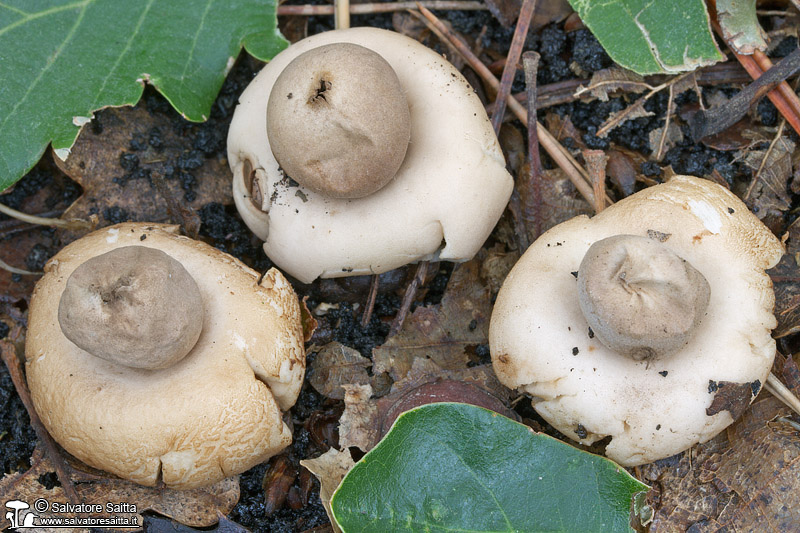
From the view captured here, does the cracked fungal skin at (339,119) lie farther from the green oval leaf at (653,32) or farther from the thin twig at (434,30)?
the green oval leaf at (653,32)

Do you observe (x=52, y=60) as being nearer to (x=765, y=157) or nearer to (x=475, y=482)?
(x=475, y=482)

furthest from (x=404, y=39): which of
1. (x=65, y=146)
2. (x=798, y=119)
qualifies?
(x=798, y=119)

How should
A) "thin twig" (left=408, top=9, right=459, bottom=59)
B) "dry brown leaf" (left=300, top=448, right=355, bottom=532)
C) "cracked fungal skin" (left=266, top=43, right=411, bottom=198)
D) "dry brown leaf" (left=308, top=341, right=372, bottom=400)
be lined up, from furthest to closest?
"thin twig" (left=408, top=9, right=459, bottom=59), "dry brown leaf" (left=308, top=341, right=372, bottom=400), "dry brown leaf" (left=300, top=448, right=355, bottom=532), "cracked fungal skin" (left=266, top=43, right=411, bottom=198)

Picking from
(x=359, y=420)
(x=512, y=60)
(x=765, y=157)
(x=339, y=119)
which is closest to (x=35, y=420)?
(x=359, y=420)

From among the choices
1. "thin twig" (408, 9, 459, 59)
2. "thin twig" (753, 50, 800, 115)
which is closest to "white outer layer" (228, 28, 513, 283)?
"thin twig" (408, 9, 459, 59)

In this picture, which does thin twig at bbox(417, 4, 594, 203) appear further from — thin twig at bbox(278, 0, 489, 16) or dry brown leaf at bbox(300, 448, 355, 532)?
dry brown leaf at bbox(300, 448, 355, 532)

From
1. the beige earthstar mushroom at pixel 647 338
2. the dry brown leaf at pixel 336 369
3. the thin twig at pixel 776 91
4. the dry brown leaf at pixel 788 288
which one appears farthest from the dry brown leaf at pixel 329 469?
the thin twig at pixel 776 91

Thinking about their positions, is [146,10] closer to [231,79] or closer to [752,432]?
[231,79]

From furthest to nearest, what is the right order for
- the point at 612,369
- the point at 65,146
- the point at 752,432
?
1. the point at 65,146
2. the point at 752,432
3. the point at 612,369
